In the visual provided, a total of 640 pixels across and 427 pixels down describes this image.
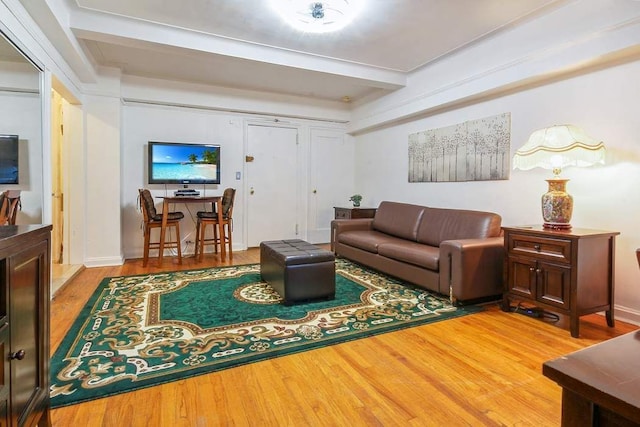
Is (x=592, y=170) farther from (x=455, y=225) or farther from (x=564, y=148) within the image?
(x=455, y=225)

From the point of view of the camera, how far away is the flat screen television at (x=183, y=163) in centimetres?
480

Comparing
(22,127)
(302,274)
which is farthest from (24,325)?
(22,127)

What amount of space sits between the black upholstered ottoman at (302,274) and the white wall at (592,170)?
2017mm

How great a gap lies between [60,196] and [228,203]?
6.77 feet

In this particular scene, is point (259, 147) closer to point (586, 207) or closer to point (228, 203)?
point (228, 203)

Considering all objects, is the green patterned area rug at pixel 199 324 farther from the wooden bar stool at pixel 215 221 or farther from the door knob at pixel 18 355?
the wooden bar stool at pixel 215 221

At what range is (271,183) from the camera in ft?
19.1

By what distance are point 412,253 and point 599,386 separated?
291cm

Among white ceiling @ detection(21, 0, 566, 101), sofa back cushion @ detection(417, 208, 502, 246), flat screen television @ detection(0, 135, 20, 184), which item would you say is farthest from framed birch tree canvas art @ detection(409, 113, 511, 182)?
flat screen television @ detection(0, 135, 20, 184)

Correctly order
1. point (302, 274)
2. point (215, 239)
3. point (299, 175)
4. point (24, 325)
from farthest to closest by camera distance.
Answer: point (299, 175) < point (215, 239) < point (302, 274) < point (24, 325)

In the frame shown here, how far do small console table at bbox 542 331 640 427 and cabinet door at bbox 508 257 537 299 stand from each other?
90.2 inches

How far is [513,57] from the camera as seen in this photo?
10.7 feet

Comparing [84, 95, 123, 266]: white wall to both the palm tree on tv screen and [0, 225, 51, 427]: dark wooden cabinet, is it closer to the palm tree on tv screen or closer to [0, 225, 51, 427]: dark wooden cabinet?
the palm tree on tv screen

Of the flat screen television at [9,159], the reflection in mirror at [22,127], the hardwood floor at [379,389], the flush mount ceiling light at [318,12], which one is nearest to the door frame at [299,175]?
the flush mount ceiling light at [318,12]
